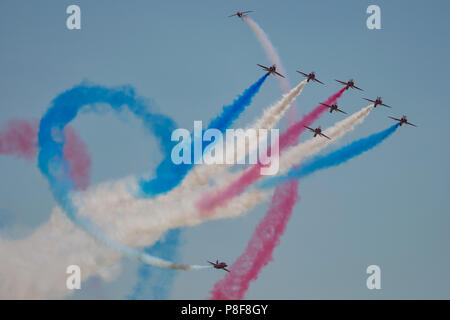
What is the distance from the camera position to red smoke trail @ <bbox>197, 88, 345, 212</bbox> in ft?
359

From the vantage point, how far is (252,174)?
110188mm

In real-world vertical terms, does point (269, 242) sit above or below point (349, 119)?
below

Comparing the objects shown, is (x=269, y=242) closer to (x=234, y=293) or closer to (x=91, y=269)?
(x=234, y=293)

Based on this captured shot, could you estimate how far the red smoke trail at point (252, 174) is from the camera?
10956 centimetres

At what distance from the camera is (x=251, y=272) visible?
351 ft

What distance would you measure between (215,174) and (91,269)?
11980mm
